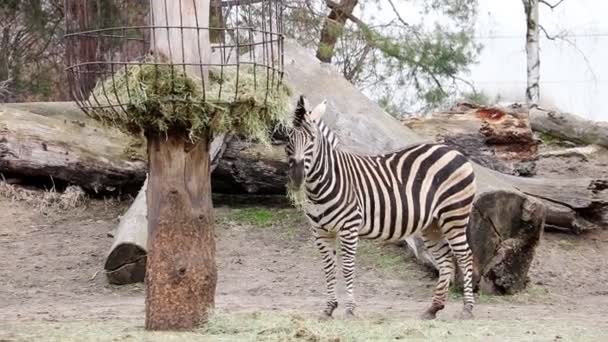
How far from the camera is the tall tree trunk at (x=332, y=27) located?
568 inches

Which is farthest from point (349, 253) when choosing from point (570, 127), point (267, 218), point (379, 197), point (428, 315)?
point (570, 127)

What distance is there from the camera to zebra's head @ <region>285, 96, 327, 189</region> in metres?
7.13

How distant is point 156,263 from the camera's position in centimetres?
596

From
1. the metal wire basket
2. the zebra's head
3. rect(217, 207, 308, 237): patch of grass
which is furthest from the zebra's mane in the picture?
rect(217, 207, 308, 237): patch of grass

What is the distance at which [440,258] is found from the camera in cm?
790

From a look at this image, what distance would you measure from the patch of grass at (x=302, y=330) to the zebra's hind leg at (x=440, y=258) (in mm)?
672

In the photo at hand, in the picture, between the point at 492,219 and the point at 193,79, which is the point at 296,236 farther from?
the point at 193,79

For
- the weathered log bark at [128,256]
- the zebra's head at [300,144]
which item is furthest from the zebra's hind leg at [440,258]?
the weathered log bark at [128,256]

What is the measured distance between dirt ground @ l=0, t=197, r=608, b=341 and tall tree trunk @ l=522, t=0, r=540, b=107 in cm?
644

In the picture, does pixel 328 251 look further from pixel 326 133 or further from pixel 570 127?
pixel 570 127

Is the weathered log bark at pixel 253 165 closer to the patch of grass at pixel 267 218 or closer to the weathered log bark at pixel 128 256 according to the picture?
the patch of grass at pixel 267 218

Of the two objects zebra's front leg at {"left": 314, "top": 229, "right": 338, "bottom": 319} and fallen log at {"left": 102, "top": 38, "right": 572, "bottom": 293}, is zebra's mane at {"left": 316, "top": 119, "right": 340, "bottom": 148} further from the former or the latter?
fallen log at {"left": 102, "top": 38, "right": 572, "bottom": 293}

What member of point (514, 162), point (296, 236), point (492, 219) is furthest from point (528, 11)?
point (492, 219)

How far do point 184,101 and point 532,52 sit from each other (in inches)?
479
